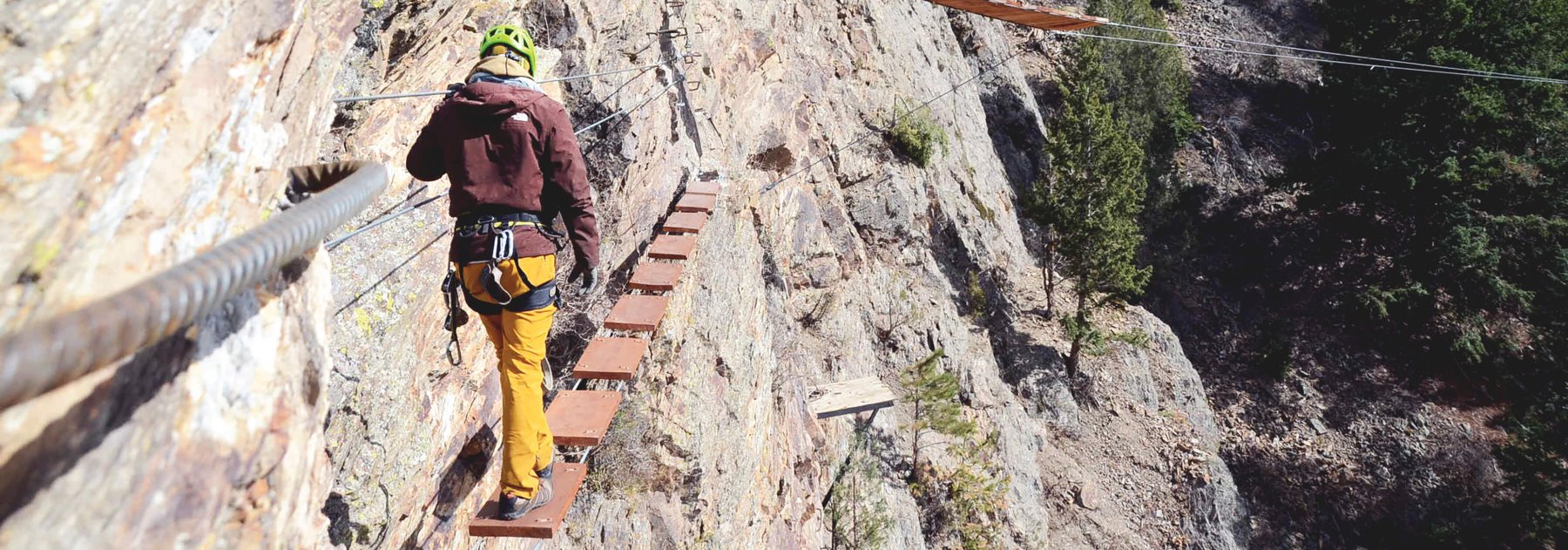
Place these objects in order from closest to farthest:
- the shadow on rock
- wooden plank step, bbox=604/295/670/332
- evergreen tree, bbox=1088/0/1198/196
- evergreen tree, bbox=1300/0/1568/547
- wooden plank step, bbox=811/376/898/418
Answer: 1. the shadow on rock
2. wooden plank step, bbox=604/295/670/332
3. wooden plank step, bbox=811/376/898/418
4. evergreen tree, bbox=1300/0/1568/547
5. evergreen tree, bbox=1088/0/1198/196

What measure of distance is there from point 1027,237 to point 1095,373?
4.14 metres

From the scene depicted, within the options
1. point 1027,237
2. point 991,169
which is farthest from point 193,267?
point 1027,237

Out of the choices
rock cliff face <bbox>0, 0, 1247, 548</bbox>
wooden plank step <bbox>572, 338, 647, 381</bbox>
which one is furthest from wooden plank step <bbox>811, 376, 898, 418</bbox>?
wooden plank step <bbox>572, 338, 647, 381</bbox>

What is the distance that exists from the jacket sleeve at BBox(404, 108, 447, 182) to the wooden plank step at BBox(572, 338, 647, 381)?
1499 mm

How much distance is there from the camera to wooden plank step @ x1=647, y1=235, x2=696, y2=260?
20.1ft

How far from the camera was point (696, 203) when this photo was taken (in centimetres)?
707

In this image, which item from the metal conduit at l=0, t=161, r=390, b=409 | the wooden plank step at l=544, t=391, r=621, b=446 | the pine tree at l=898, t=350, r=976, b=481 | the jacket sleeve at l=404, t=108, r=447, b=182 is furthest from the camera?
the pine tree at l=898, t=350, r=976, b=481

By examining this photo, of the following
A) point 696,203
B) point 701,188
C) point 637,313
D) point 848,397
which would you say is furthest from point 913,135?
point 637,313

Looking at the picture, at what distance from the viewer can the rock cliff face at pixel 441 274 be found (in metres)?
1.41

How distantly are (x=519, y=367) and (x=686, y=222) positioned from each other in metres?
3.37

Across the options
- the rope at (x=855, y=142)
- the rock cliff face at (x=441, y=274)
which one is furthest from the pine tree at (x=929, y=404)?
the rope at (x=855, y=142)

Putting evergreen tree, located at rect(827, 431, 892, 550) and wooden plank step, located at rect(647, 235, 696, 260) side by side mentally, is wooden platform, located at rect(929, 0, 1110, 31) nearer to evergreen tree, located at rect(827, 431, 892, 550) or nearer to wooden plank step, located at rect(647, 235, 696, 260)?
evergreen tree, located at rect(827, 431, 892, 550)

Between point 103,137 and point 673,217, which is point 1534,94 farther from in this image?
point 103,137

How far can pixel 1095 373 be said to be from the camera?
19500 mm
